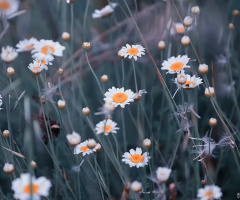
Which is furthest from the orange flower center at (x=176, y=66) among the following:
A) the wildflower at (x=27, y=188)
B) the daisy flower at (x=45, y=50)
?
the wildflower at (x=27, y=188)

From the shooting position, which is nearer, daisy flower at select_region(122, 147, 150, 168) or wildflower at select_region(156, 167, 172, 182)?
wildflower at select_region(156, 167, 172, 182)

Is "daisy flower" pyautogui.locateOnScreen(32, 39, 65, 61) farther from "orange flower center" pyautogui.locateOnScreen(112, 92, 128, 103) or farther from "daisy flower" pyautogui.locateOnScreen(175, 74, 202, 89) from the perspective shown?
"daisy flower" pyautogui.locateOnScreen(175, 74, 202, 89)

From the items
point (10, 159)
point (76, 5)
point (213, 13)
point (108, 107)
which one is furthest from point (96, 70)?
point (108, 107)


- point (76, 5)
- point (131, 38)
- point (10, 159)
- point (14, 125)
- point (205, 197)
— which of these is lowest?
point (205, 197)

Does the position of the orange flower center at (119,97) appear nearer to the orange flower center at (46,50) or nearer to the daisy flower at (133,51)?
the daisy flower at (133,51)

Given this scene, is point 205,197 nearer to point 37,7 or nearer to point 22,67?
point 22,67

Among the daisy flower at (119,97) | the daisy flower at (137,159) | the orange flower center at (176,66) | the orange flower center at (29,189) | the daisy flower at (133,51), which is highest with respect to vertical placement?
the daisy flower at (133,51)

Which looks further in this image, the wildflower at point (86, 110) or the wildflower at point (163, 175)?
the wildflower at point (86, 110)

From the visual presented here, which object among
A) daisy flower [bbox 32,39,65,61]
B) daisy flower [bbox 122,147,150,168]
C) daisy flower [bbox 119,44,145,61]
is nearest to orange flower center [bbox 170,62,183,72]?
daisy flower [bbox 119,44,145,61]

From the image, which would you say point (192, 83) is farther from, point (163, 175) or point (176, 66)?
point (163, 175)
